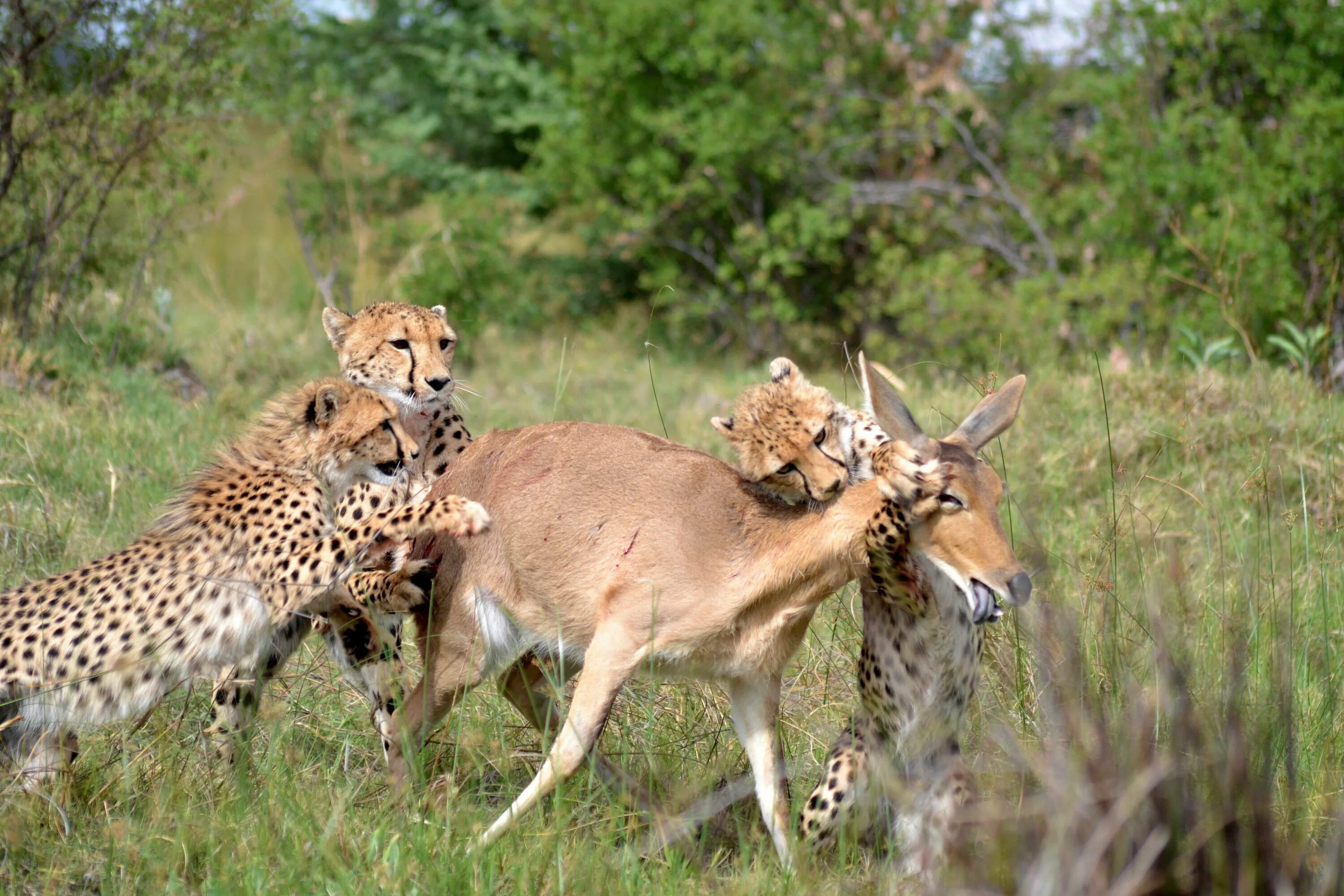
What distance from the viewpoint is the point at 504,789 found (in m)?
4.06

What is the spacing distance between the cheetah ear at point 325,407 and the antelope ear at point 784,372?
1586 mm

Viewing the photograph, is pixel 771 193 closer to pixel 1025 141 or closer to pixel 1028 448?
pixel 1025 141

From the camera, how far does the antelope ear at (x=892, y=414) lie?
3482 mm

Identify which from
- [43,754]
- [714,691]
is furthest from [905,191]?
[43,754]

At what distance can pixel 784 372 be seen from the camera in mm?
4125

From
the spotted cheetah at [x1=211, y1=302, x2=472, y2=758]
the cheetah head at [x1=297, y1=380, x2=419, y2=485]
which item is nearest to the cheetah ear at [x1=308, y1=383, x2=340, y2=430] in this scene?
the cheetah head at [x1=297, y1=380, x2=419, y2=485]

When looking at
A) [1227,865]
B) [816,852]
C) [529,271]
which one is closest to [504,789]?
[816,852]

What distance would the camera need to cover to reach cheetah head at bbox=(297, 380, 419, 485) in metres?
4.71

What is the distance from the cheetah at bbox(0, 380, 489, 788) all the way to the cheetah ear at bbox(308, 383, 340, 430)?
0.27m

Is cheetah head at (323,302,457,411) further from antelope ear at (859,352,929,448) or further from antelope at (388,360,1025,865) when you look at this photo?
antelope ear at (859,352,929,448)

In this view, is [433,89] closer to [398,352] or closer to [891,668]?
[398,352]

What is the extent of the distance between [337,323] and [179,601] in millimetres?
1593

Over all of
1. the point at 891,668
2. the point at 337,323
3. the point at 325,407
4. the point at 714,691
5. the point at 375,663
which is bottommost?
the point at 714,691

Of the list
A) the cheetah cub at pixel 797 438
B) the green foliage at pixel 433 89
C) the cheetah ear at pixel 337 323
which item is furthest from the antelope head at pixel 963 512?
the green foliage at pixel 433 89
